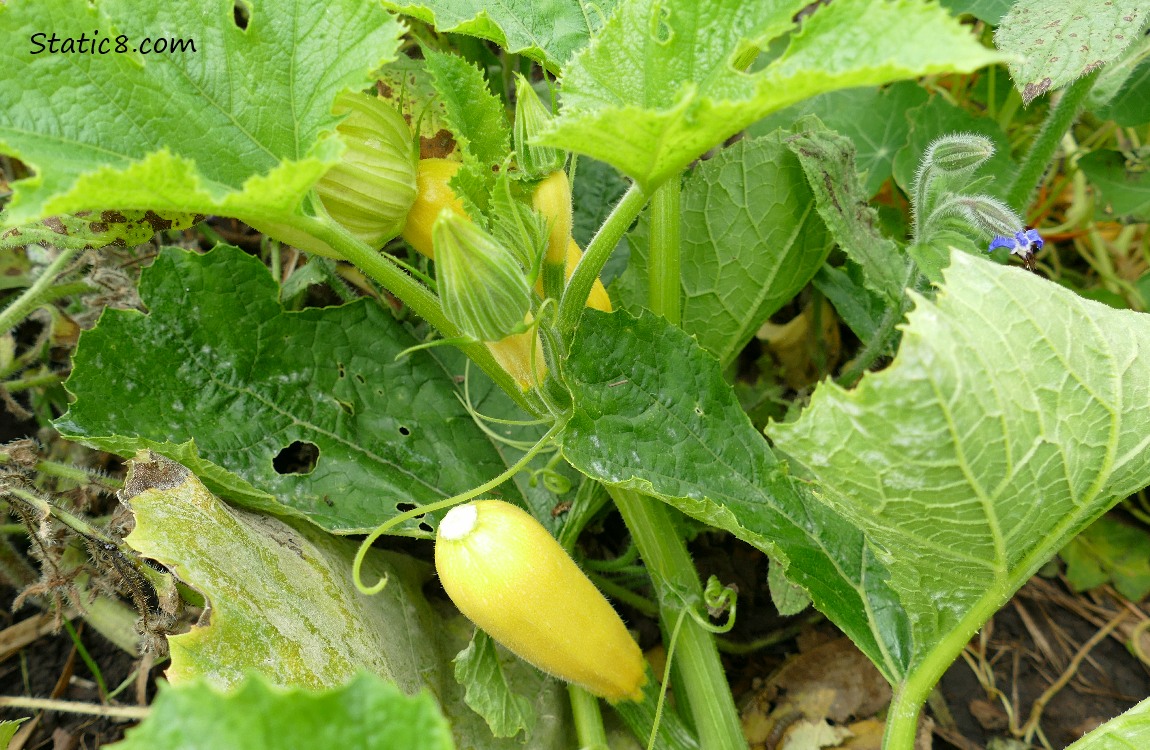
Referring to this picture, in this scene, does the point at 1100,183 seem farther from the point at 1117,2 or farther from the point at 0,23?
the point at 0,23

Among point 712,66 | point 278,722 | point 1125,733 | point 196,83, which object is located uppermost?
point 712,66

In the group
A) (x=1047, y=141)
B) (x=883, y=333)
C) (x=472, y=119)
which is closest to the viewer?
(x=472, y=119)

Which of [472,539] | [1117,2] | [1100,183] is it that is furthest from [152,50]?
[1100,183]

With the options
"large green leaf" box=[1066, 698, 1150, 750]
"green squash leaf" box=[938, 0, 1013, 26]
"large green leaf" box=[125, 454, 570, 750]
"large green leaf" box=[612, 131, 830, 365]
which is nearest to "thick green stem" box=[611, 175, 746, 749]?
"large green leaf" box=[612, 131, 830, 365]

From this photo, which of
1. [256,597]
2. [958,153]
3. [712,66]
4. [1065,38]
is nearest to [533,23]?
[712,66]

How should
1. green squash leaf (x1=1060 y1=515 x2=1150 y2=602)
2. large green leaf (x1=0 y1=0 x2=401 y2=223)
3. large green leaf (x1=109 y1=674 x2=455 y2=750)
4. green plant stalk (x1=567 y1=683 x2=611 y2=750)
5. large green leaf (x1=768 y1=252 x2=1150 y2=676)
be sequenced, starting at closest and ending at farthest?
large green leaf (x1=109 y1=674 x2=455 y2=750)
large green leaf (x1=768 y1=252 x2=1150 y2=676)
large green leaf (x1=0 y1=0 x2=401 y2=223)
green plant stalk (x1=567 y1=683 x2=611 y2=750)
green squash leaf (x1=1060 y1=515 x2=1150 y2=602)

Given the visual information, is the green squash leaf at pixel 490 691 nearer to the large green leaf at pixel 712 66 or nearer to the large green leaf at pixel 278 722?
the large green leaf at pixel 278 722

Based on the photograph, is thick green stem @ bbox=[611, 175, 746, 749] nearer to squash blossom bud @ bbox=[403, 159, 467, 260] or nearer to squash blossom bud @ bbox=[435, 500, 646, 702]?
squash blossom bud @ bbox=[435, 500, 646, 702]

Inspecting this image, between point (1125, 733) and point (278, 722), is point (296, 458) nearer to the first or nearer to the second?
point (278, 722)
